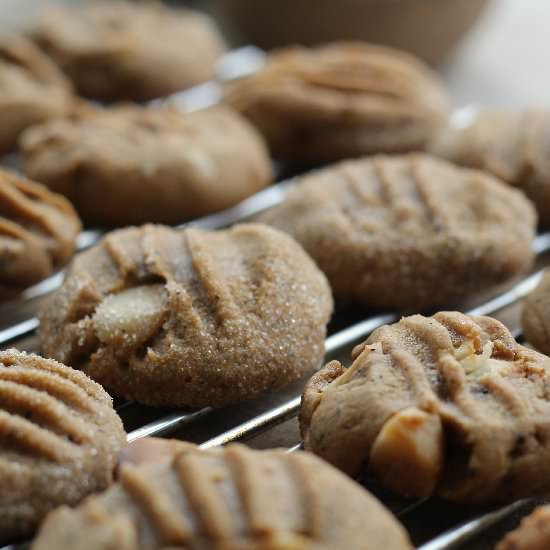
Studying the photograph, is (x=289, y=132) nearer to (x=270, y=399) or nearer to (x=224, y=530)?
(x=270, y=399)

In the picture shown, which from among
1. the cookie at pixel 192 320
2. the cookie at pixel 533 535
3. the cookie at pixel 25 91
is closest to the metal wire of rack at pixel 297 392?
the cookie at pixel 192 320

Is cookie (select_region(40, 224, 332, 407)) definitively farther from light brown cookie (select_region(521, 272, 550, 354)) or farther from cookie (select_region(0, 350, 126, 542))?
light brown cookie (select_region(521, 272, 550, 354))

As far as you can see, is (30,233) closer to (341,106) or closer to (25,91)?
(25,91)

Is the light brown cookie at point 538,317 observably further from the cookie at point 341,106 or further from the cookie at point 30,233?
the cookie at point 30,233

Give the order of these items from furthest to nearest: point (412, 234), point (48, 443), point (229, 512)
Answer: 1. point (412, 234)
2. point (48, 443)
3. point (229, 512)

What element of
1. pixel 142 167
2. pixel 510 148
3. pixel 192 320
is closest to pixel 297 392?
pixel 192 320

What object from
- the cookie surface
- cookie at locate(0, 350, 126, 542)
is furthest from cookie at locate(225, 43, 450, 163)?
cookie at locate(0, 350, 126, 542)
